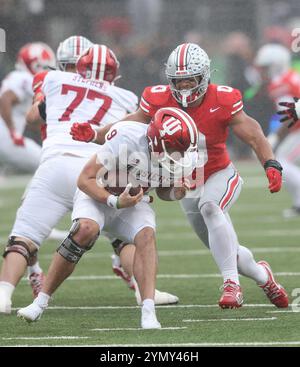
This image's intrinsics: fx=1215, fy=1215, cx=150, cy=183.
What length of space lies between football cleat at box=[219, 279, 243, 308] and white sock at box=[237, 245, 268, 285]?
0.20m

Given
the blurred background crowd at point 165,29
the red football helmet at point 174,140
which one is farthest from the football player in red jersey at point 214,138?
the blurred background crowd at point 165,29

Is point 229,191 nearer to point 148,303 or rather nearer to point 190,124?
point 190,124

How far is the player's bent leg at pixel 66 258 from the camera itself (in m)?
6.43

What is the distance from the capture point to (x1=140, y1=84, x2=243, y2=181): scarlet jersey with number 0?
6.82 metres

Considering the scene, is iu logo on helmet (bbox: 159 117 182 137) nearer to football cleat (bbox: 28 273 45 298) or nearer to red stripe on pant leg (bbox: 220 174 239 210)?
red stripe on pant leg (bbox: 220 174 239 210)

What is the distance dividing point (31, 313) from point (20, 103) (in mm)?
5197

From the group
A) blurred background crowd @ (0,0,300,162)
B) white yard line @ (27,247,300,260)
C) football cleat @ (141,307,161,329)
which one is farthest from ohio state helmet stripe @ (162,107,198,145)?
blurred background crowd @ (0,0,300,162)

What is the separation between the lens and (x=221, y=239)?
6.78 metres

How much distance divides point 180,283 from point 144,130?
2.04 meters

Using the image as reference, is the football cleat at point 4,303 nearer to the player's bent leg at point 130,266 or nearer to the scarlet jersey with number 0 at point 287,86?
the player's bent leg at point 130,266

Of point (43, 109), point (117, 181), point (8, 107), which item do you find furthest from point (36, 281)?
point (8, 107)

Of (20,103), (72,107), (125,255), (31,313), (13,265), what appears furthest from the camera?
(20,103)

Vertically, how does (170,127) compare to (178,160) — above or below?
above

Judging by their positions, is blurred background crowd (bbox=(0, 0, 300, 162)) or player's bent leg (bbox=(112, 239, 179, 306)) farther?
blurred background crowd (bbox=(0, 0, 300, 162))
